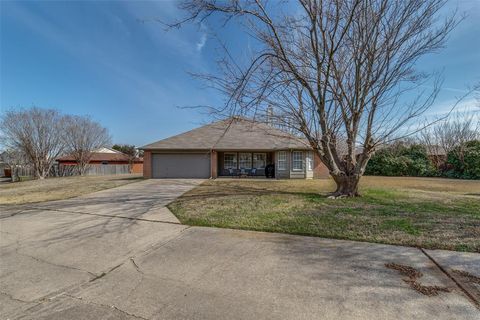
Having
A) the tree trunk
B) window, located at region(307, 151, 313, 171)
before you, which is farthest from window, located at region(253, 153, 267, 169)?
the tree trunk

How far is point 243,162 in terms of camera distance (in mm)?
21094

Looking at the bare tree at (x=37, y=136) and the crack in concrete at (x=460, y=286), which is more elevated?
the bare tree at (x=37, y=136)

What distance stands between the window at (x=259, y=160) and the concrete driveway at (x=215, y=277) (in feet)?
50.9

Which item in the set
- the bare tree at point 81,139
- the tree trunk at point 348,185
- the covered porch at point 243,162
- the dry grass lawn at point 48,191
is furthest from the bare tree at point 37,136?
the tree trunk at point 348,185

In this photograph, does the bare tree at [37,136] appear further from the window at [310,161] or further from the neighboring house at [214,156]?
the window at [310,161]

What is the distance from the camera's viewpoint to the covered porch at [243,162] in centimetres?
2077

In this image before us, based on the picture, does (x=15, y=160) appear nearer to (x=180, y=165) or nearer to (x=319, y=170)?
(x=180, y=165)

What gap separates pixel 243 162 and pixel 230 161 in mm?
1095

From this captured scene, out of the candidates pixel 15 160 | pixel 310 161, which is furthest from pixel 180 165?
pixel 15 160

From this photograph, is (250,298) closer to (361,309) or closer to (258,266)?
(258,266)

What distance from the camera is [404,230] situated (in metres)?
5.29

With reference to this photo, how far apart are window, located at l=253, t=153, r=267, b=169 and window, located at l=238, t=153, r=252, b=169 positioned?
41 cm

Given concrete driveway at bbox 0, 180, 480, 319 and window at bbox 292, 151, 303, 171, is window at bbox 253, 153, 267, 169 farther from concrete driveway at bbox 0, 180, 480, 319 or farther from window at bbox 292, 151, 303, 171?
concrete driveway at bbox 0, 180, 480, 319

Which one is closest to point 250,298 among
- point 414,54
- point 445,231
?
point 445,231
